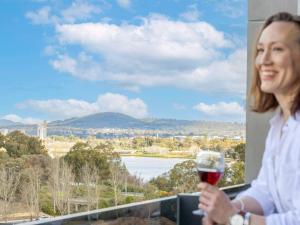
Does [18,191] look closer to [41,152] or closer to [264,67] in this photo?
[41,152]

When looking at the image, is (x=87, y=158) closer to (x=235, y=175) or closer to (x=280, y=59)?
(x=235, y=175)

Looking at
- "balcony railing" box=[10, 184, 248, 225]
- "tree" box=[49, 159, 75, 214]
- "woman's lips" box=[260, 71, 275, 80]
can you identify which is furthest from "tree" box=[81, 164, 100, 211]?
"woman's lips" box=[260, 71, 275, 80]

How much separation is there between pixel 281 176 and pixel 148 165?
3.68 m

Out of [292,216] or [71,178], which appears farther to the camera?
[71,178]

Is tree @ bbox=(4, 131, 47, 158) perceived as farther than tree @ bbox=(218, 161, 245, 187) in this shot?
Yes

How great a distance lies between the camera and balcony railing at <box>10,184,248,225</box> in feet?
6.61

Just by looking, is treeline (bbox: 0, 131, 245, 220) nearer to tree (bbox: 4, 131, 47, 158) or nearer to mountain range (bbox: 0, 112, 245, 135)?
tree (bbox: 4, 131, 47, 158)

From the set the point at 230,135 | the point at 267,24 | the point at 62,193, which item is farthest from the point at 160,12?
the point at 267,24

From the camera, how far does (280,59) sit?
108 cm

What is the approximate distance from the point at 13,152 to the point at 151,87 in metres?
3.69

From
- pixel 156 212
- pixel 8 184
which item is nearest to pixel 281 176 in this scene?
pixel 156 212

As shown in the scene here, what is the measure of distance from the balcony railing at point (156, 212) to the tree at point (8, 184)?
3610mm

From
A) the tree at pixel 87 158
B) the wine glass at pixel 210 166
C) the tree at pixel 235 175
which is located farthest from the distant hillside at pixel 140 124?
the wine glass at pixel 210 166

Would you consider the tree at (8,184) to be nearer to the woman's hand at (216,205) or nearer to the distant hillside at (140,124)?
the distant hillside at (140,124)
